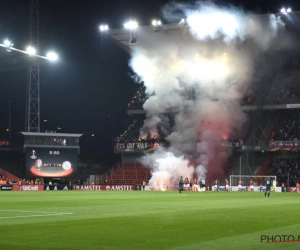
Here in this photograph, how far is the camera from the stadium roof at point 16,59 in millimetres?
43000

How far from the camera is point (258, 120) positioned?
69.8 metres

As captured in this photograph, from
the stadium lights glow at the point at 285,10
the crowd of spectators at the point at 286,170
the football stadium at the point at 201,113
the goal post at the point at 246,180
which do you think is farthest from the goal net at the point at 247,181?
the stadium lights glow at the point at 285,10

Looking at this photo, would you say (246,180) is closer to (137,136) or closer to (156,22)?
(137,136)

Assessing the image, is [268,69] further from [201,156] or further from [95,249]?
A: [95,249]

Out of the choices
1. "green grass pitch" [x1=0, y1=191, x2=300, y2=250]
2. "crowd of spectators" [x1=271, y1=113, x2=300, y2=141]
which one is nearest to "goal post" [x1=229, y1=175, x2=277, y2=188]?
"crowd of spectators" [x1=271, y1=113, x2=300, y2=141]

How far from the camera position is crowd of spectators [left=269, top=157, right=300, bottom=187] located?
210 ft

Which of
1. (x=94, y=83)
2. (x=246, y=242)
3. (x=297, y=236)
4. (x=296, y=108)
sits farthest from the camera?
(x=94, y=83)

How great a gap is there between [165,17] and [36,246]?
2133 inches

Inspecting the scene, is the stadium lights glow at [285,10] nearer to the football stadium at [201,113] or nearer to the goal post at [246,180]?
the football stadium at [201,113]

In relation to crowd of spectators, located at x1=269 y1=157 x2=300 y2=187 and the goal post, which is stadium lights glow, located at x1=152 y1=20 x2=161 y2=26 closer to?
the goal post

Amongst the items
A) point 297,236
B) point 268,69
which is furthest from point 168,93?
point 297,236

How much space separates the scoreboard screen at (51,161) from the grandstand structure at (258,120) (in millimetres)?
5643

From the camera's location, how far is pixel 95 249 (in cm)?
1189

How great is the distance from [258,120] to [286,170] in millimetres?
7570
